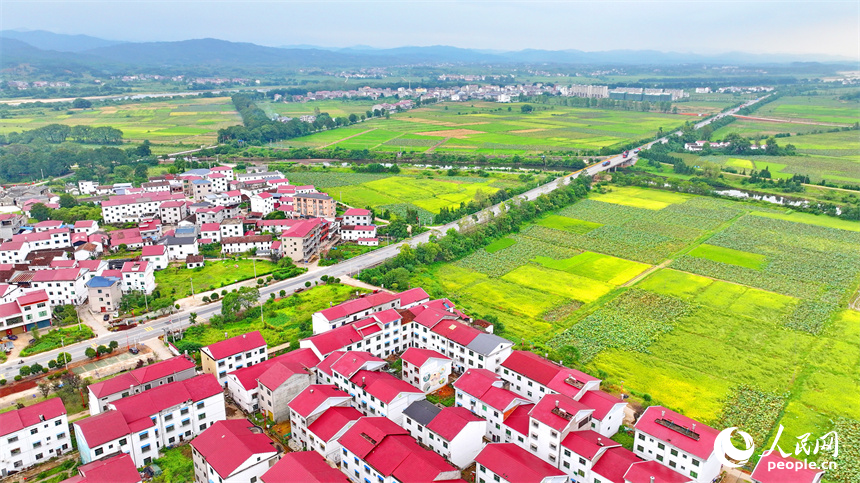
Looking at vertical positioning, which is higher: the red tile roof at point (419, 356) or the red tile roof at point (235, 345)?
the red tile roof at point (235, 345)

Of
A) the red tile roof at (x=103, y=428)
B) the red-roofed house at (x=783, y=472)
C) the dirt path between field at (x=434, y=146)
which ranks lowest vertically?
the red-roofed house at (x=783, y=472)

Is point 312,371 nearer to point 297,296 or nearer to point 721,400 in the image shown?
point 297,296

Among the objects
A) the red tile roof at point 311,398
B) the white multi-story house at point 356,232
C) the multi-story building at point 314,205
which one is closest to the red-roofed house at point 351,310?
the red tile roof at point 311,398

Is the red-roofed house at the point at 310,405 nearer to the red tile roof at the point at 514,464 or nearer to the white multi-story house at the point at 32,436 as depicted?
the red tile roof at the point at 514,464

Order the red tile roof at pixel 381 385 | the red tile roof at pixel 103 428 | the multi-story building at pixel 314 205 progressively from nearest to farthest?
the red tile roof at pixel 103 428 < the red tile roof at pixel 381 385 < the multi-story building at pixel 314 205

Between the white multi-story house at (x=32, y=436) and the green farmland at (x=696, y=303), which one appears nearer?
the white multi-story house at (x=32, y=436)

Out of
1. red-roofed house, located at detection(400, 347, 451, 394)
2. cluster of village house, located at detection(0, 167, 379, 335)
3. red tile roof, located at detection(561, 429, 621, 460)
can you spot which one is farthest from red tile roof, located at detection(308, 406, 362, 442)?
cluster of village house, located at detection(0, 167, 379, 335)

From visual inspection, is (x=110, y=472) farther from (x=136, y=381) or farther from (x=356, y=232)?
(x=356, y=232)

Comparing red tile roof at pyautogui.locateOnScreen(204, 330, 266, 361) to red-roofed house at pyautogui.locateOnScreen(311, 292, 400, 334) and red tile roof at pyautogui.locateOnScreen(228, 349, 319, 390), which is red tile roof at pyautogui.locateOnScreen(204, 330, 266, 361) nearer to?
red tile roof at pyautogui.locateOnScreen(228, 349, 319, 390)
